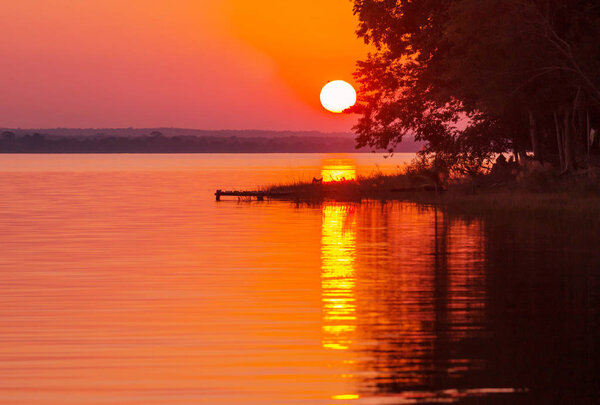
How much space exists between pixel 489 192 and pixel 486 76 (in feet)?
31.2

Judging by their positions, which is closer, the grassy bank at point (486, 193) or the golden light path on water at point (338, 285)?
the golden light path on water at point (338, 285)

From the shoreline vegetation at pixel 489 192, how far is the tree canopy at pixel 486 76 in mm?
1826

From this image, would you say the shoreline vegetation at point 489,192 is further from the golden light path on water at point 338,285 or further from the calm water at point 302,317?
the golden light path on water at point 338,285

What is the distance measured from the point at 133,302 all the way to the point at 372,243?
14.5 m

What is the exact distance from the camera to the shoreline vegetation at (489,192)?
43.8 metres

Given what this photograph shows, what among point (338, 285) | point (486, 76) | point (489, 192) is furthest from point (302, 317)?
point (489, 192)

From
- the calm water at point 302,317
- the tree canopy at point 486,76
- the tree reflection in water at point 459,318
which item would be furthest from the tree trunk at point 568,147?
the tree reflection in water at point 459,318

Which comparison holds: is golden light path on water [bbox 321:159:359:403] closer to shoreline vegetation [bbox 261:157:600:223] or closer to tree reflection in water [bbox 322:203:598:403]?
tree reflection in water [bbox 322:203:598:403]

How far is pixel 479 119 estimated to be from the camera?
5766 centimetres

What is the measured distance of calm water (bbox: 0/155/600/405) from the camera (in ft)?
41.2

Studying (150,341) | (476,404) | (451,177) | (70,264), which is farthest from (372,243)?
(451,177)

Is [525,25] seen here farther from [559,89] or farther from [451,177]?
[451,177]

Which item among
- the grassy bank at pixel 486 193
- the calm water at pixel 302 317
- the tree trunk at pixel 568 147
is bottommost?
the calm water at pixel 302 317

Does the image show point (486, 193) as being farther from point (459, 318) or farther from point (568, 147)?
point (459, 318)
